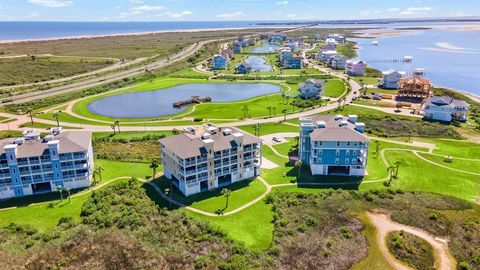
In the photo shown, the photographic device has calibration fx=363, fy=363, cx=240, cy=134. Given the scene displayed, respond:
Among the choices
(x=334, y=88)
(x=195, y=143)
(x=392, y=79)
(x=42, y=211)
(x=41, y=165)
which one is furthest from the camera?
(x=392, y=79)

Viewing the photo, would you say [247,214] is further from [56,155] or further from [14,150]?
[14,150]

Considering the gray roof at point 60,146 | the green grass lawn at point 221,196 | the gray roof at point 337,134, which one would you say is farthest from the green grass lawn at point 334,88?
the gray roof at point 60,146

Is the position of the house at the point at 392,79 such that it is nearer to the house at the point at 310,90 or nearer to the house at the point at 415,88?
the house at the point at 415,88

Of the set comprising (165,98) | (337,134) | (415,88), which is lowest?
(165,98)

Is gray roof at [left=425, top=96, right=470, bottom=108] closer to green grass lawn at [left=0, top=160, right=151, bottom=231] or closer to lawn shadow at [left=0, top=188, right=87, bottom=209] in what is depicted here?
green grass lawn at [left=0, top=160, right=151, bottom=231]

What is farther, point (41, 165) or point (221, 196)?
point (221, 196)

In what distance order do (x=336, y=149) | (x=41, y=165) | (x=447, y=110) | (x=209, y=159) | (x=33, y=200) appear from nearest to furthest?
(x=33, y=200)
(x=41, y=165)
(x=209, y=159)
(x=336, y=149)
(x=447, y=110)

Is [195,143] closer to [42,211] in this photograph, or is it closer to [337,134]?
[42,211]

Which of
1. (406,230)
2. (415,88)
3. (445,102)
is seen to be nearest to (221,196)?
(406,230)
